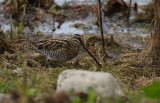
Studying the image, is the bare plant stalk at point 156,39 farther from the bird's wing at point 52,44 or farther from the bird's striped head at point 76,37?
the bird's wing at point 52,44

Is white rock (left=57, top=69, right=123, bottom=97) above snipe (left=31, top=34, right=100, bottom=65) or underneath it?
above

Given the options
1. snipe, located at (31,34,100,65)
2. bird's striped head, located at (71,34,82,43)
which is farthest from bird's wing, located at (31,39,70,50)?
bird's striped head, located at (71,34,82,43)

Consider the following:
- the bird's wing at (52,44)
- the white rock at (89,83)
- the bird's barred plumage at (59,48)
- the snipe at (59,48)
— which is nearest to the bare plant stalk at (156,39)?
the snipe at (59,48)

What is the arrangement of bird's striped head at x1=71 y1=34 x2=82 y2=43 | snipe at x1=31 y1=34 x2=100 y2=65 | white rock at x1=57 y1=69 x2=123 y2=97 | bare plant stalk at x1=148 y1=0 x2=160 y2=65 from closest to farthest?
white rock at x1=57 y1=69 x2=123 y2=97 < bare plant stalk at x1=148 y1=0 x2=160 y2=65 < snipe at x1=31 y1=34 x2=100 y2=65 < bird's striped head at x1=71 y1=34 x2=82 y2=43

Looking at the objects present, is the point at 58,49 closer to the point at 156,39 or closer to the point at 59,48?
the point at 59,48

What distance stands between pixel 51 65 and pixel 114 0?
18.3ft

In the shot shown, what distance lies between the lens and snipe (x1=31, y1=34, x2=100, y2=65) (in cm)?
854

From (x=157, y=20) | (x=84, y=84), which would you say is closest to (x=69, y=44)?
(x=157, y=20)

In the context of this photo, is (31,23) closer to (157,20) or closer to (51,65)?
(51,65)

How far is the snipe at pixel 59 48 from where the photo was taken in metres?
8.54

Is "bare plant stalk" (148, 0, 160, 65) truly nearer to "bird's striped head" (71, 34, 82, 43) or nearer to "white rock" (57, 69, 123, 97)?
"bird's striped head" (71, 34, 82, 43)

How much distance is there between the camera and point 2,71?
7.36m

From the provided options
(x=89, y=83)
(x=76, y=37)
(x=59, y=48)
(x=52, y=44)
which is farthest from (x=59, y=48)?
(x=89, y=83)

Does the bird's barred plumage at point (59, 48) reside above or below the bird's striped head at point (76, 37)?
below
